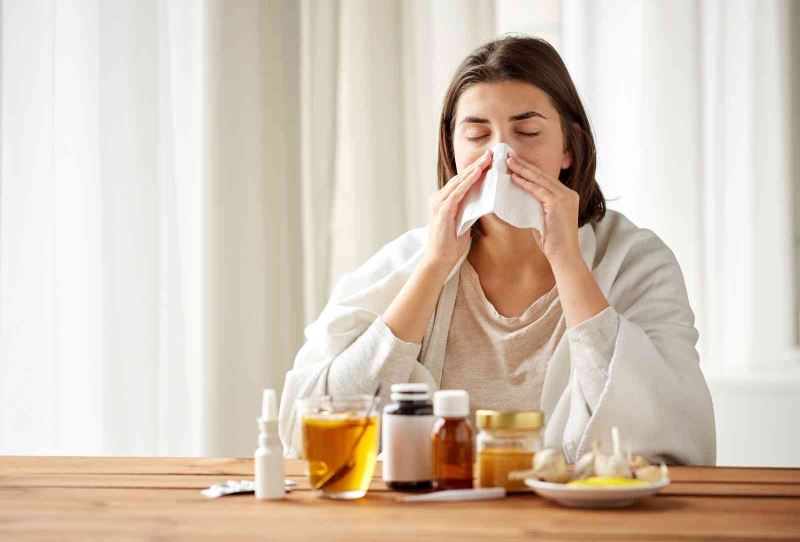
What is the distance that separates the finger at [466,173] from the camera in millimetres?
1840

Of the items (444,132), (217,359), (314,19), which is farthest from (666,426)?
(314,19)

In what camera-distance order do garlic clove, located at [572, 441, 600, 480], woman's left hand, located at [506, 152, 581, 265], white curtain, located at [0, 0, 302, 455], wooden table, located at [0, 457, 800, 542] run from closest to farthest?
wooden table, located at [0, 457, 800, 542] < garlic clove, located at [572, 441, 600, 480] < woman's left hand, located at [506, 152, 581, 265] < white curtain, located at [0, 0, 302, 455]

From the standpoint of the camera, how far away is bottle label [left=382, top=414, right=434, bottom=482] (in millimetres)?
1226

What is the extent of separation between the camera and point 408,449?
1.23m

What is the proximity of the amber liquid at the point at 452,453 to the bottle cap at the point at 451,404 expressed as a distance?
16 mm

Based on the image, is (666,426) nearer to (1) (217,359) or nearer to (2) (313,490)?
(2) (313,490)

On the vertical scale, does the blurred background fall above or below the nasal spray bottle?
above

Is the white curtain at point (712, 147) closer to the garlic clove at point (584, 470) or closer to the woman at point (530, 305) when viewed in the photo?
the woman at point (530, 305)

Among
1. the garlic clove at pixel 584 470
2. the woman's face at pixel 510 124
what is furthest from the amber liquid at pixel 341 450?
the woman's face at pixel 510 124

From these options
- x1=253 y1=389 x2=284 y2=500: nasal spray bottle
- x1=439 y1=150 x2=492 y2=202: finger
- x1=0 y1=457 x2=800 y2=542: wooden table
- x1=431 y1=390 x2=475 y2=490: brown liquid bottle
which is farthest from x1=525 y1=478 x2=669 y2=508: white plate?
x1=439 y1=150 x2=492 y2=202: finger

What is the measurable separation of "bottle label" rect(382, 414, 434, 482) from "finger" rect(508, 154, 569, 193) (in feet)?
2.29

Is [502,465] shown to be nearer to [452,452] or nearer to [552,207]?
[452,452]

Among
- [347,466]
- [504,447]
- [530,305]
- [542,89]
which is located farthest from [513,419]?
[542,89]

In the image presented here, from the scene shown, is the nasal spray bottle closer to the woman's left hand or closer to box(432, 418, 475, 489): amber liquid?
box(432, 418, 475, 489): amber liquid
